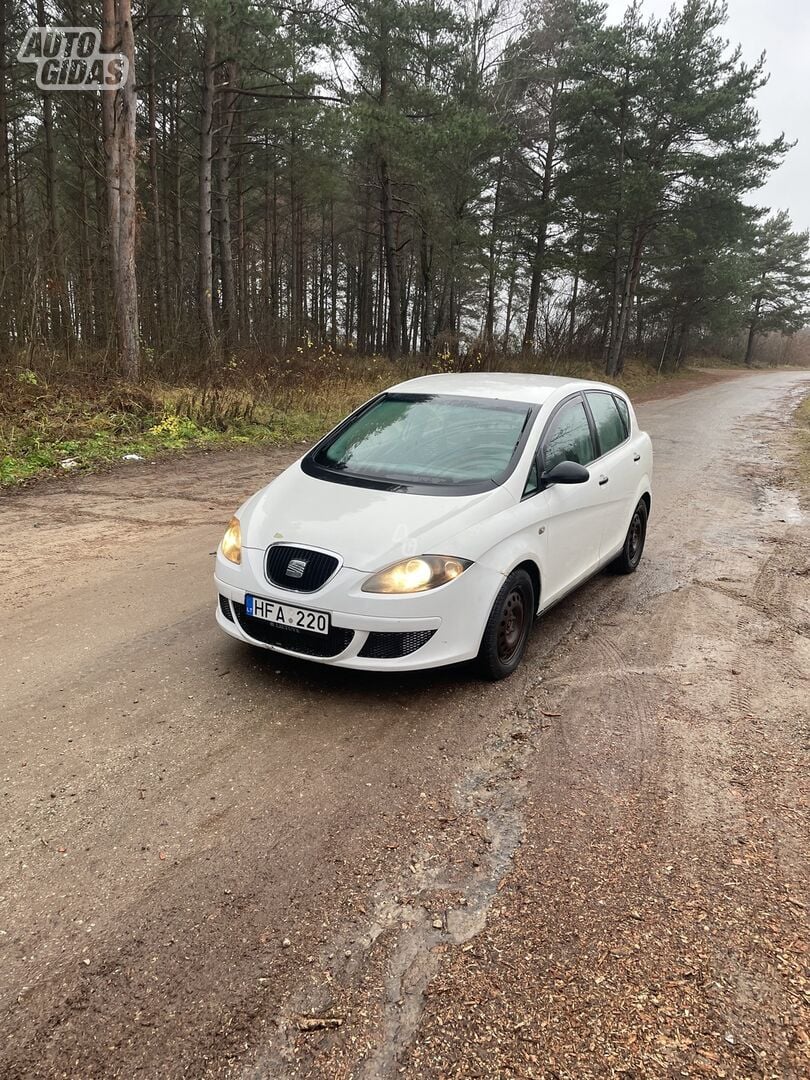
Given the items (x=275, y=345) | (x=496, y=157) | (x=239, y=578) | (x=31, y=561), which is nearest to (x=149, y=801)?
(x=239, y=578)

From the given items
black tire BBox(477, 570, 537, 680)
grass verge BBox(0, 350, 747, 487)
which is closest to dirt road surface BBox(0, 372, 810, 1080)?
black tire BBox(477, 570, 537, 680)

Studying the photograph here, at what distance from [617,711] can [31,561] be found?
481 cm

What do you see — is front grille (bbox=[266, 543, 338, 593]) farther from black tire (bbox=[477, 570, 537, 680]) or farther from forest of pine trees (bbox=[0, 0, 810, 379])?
forest of pine trees (bbox=[0, 0, 810, 379])

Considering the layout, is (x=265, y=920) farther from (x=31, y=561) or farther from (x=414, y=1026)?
(x=31, y=561)

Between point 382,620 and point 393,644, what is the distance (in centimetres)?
17

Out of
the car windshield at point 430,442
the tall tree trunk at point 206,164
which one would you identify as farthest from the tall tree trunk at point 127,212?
the car windshield at point 430,442

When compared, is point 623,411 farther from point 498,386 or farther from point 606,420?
point 498,386

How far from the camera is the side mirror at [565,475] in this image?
4.20 meters

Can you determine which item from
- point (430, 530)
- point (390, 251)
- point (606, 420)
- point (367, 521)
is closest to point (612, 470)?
point (606, 420)

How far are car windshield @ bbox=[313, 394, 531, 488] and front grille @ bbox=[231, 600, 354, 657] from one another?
3.68ft

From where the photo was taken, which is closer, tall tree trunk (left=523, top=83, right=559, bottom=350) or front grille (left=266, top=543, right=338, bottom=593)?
front grille (left=266, top=543, right=338, bottom=593)

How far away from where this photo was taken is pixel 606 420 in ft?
18.0

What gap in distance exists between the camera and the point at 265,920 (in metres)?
→ 2.28

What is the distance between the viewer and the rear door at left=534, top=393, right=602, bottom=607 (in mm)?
4262
